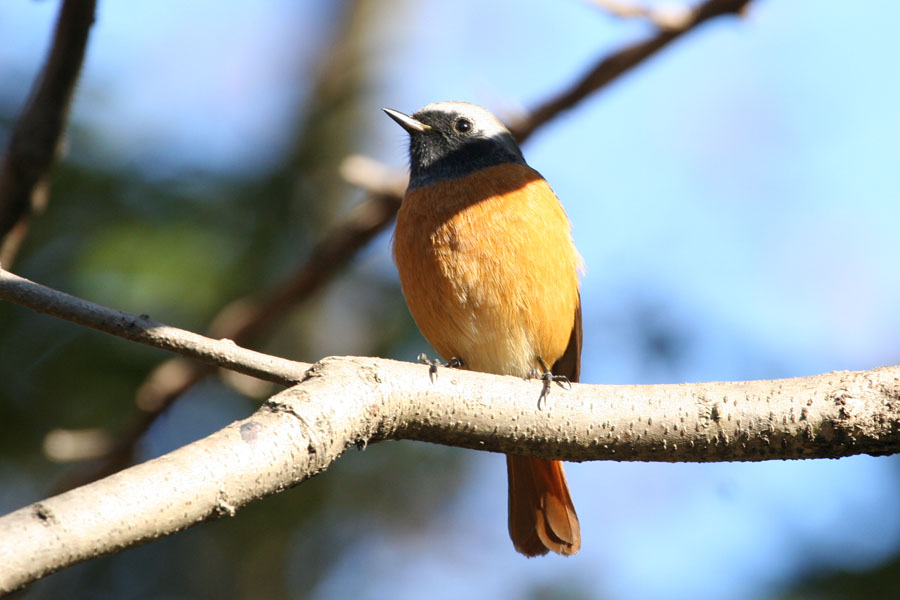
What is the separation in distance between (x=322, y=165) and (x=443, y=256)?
4.70 metres

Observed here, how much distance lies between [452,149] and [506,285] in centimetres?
132

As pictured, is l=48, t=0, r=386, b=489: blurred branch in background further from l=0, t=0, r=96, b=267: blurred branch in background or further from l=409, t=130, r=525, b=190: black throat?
l=0, t=0, r=96, b=267: blurred branch in background

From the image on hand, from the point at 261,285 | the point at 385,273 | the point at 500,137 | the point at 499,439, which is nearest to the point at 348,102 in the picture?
the point at 385,273

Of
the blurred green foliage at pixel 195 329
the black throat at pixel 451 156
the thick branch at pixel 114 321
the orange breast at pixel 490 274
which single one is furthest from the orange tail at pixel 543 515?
the thick branch at pixel 114 321

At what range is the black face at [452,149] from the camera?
5250 millimetres

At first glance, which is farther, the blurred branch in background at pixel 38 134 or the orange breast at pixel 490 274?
the orange breast at pixel 490 274

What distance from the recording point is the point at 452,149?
5.46m

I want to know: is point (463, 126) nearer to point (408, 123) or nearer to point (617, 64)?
point (408, 123)

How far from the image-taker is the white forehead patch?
5.64 meters

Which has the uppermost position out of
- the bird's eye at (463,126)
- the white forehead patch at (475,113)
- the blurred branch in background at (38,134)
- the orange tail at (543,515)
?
the white forehead patch at (475,113)

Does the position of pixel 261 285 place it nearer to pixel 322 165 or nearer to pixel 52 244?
pixel 52 244

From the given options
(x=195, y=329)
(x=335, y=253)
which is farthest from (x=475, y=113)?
(x=195, y=329)

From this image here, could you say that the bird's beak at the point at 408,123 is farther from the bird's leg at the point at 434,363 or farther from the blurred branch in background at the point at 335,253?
the bird's leg at the point at 434,363

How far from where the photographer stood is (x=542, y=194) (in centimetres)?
489
